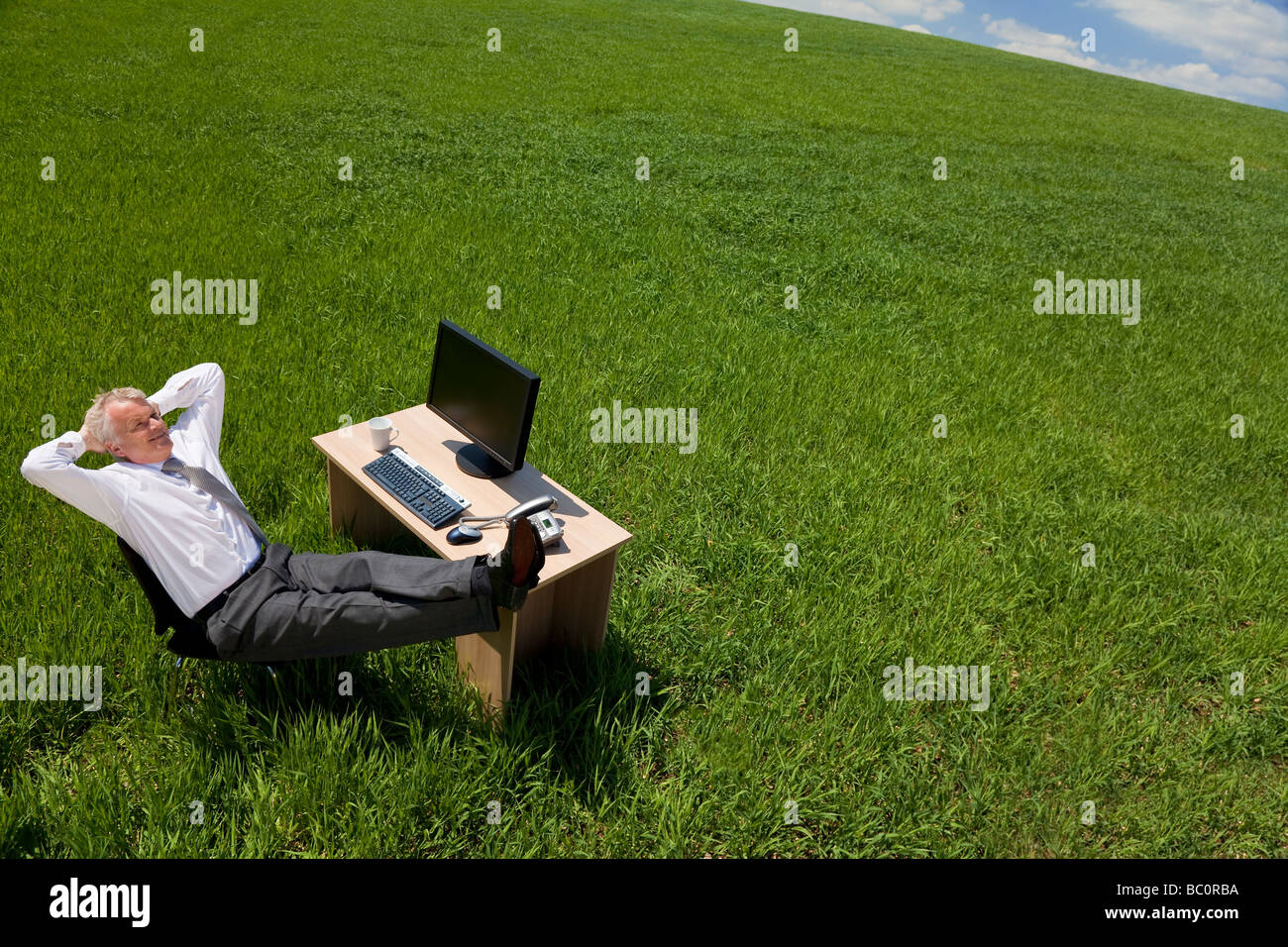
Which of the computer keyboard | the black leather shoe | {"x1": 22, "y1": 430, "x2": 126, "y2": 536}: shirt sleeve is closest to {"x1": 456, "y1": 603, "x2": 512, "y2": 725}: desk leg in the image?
the black leather shoe

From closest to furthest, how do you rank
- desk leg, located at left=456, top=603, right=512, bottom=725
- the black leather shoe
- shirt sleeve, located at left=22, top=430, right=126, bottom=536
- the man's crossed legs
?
1. the black leather shoe
2. shirt sleeve, located at left=22, top=430, right=126, bottom=536
3. the man's crossed legs
4. desk leg, located at left=456, top=603, right=512, bottom=725

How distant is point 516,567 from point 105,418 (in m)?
1.84

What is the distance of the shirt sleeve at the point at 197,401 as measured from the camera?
355cm

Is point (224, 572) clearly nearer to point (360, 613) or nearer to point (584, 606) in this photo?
point (360, 613)

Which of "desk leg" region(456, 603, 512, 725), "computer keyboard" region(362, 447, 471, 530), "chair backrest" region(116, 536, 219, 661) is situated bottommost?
"desk leg" region(456, 603, 512, 725)

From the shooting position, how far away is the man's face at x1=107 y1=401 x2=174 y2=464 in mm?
3080

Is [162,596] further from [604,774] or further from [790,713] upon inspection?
[790,713]

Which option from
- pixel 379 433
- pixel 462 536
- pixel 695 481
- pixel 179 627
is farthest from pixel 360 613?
pixel 695 481

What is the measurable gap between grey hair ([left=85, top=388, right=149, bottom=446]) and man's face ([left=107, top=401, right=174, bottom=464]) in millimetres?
16

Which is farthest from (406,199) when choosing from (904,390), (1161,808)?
(1161,808)

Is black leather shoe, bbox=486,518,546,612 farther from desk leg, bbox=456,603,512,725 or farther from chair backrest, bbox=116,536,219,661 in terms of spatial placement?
chair backrest, bbox=116,536,219,661

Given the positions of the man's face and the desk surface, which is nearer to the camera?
the man's face

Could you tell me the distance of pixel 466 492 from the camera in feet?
12.5

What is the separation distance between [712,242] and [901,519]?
640 centimetres
